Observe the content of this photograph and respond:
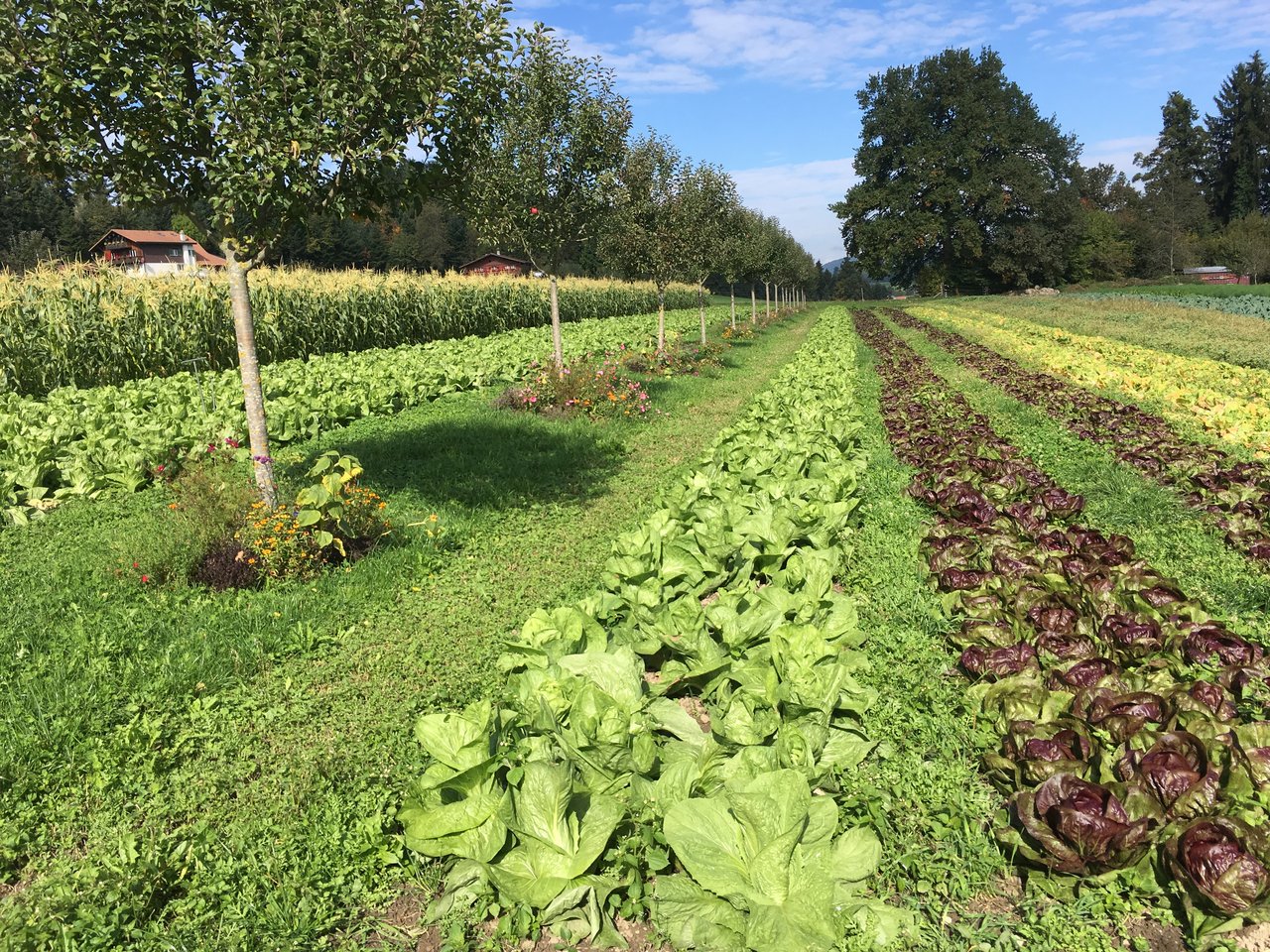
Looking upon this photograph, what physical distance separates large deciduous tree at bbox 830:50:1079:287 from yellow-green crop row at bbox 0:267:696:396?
2333 inches

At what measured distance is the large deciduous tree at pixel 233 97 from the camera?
4996mm

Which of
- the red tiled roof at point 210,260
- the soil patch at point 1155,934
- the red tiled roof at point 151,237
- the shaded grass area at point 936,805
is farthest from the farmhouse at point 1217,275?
the red tiled roof at point 151,237

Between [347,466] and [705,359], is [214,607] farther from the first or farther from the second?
[705,359]

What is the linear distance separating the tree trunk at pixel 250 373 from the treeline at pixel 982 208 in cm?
7167

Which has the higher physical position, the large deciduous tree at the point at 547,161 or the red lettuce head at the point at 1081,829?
the large deciduous tree at the point at 547,161

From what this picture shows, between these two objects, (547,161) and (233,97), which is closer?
(233,97)

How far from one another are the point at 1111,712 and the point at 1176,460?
5745 millimetres

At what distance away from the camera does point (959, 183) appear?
67500 millimetres

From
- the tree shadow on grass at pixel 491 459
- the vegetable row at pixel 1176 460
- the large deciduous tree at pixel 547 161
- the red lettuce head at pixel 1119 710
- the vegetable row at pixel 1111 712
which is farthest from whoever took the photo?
the large deciduous tree at pixel 547 161

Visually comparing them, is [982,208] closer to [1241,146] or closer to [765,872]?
[1241,146]

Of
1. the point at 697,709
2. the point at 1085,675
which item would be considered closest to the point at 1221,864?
the point at 1085,675

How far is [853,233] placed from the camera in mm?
72875

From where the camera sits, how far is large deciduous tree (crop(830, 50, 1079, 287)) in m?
65.9

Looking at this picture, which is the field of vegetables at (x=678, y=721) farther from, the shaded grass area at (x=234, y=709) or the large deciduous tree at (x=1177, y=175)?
the large deciduous tree at (x=1177, y=175)
